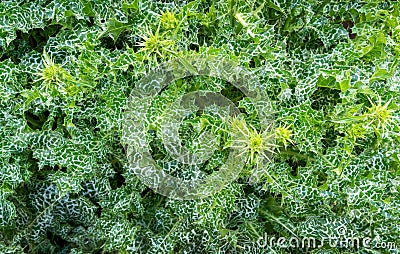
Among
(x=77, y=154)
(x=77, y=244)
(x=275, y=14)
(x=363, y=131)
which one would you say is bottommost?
(x=77, y=244)

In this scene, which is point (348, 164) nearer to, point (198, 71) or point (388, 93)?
point (388, 93)

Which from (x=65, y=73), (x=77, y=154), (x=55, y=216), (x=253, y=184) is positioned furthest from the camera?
(x=55, y=216)

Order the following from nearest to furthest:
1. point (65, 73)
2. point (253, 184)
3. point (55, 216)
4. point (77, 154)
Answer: point (65, 73), point (77, 154), point (253, 184), point (55, 216)

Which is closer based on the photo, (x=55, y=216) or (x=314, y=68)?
(x=314, y=68)

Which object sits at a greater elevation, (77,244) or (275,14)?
(275,14)

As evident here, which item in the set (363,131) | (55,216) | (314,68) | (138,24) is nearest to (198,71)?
(138,24)

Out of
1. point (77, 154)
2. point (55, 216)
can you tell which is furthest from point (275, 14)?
point (55, 216)

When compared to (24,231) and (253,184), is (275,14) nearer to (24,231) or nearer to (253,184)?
(253,184)
